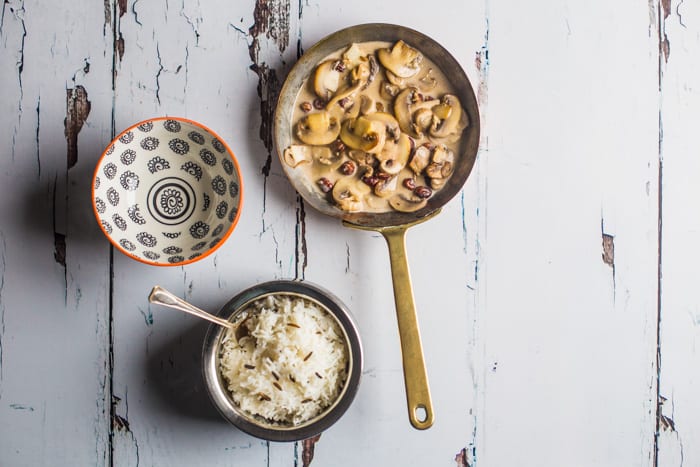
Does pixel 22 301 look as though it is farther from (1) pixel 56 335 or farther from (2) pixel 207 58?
(2) pixel 207 58

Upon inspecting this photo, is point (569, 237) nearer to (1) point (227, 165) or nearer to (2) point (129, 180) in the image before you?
(1) point (227, 165)

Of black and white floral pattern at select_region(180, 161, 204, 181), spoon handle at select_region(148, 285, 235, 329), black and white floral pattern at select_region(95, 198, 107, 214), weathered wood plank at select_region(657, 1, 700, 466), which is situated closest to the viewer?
spoon handle at select_region(148, 285, 235, 329)

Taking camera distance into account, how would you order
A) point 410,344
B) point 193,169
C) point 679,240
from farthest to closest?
point 679,240
point 193,169
point 410,344

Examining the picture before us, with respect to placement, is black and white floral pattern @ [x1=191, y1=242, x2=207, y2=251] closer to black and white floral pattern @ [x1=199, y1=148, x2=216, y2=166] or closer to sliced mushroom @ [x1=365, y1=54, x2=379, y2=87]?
black and white floral pattern @ [x1=199, y1=148, x2=216, y2=166]

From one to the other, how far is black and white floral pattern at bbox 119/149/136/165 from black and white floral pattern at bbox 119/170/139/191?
0.09 feet

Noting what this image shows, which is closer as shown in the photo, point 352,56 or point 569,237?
point 352,56

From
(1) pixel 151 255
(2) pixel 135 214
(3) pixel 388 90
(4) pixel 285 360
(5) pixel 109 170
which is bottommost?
(4) pixel 285 360

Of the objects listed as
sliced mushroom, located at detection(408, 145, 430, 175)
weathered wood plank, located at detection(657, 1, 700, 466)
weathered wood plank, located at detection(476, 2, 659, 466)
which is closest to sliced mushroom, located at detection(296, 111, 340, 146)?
sliced mushroom, located at detection(408, 145, 430, 175)

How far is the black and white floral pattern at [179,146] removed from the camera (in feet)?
5.11

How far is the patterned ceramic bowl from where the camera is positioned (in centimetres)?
149

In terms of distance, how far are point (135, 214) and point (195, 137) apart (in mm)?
258

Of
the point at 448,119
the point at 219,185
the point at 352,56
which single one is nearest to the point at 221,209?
the point at 219,185

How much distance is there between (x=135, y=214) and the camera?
61.1 inches

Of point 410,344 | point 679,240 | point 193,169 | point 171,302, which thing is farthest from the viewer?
point 679,240
